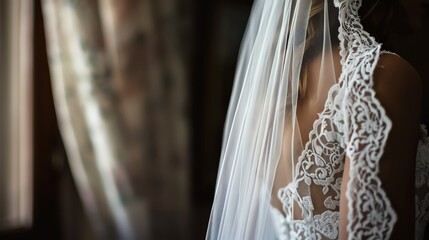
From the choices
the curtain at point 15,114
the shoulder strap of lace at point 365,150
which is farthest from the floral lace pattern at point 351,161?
the curtain at point 15,114

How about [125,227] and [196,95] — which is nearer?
[125,227]

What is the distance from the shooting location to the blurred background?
4.04ft

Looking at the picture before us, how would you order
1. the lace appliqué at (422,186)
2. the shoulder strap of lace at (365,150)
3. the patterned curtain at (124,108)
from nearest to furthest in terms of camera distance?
the shoulder strap of lace at (365,150) < the lace appliqué at (422,186) < the patterned curtain at (124,108)

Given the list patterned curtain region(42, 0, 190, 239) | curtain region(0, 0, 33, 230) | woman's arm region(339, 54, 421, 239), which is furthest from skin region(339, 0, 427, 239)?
curtain region(0, 0, 33, 230)

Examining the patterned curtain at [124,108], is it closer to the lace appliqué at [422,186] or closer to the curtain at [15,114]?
the curtain at [15,114]

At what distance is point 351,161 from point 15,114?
0.97 metres

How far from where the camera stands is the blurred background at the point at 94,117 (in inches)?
48.5

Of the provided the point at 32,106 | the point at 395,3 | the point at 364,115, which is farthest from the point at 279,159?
the point at 32,106

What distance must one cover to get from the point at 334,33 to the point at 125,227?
87 cm

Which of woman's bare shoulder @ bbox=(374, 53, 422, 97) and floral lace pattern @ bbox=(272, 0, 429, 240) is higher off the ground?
woman's bare shoulder @ bbox=(374, 53, 422, 97)

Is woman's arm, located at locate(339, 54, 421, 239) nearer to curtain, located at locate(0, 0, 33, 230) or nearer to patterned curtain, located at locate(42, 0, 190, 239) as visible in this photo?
patterned curtain, located at locate(42, 0, 190, 239)

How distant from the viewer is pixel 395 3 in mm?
846

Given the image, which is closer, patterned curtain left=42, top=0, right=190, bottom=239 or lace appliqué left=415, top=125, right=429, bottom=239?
lace appliqué left=415, top=125, right=429, bottom=239

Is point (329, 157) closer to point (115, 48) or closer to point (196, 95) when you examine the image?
point (115, 48)
